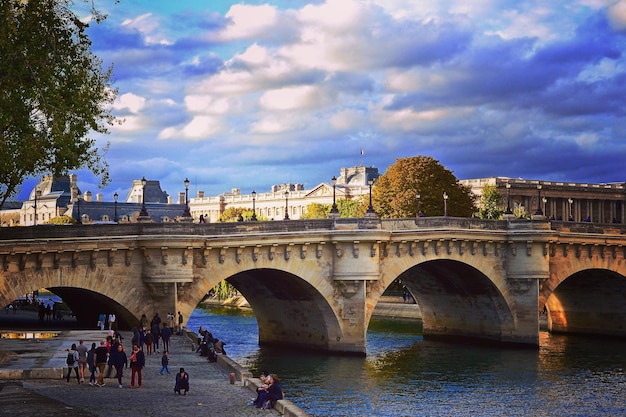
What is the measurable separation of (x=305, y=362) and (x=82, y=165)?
23.2m

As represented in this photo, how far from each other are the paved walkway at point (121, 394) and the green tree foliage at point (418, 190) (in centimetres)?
6155

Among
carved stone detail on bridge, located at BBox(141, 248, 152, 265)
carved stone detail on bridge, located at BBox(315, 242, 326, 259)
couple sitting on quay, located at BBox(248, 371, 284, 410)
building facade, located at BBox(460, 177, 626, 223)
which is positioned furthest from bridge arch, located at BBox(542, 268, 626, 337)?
building facade, located at BBox(460, 177, 626, 223)

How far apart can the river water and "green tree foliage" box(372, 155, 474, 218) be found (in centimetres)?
2466

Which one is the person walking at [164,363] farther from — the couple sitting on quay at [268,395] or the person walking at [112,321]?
the person walking at [112,321]

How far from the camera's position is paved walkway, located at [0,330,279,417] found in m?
38.2

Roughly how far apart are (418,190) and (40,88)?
71.1 m

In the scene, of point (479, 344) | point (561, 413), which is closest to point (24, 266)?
point (561, 413)

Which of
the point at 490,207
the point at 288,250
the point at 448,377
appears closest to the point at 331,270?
the point at 288,250

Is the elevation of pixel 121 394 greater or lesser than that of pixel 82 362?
lesser

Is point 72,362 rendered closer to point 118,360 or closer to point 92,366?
point 92,366

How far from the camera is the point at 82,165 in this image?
173 feet

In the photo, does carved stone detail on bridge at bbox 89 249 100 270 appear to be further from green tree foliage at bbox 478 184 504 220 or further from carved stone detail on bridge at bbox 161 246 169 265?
green tree foliage at bbox 478 184 504 220

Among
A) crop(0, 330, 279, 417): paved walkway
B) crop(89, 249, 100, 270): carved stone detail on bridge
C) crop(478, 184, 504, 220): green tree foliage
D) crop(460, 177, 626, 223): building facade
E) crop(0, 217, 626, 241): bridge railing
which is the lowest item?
crop(0, 330, 279, 417): paved walkway

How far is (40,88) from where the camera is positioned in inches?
1772
